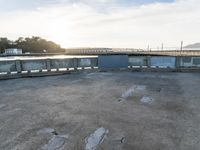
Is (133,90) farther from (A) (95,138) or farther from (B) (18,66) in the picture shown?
(B) (18,66)

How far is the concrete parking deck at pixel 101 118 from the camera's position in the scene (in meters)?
4.82

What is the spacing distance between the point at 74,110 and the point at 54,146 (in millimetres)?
2585

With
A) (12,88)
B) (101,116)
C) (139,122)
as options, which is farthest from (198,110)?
(12,88)

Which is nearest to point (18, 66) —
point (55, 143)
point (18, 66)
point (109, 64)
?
point (18, 66)

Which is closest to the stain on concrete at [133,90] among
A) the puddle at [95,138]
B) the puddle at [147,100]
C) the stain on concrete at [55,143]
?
the puddle at [147,100]

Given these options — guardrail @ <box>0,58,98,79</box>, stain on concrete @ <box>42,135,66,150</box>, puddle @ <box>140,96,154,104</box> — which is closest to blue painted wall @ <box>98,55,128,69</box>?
guardrail @ <box>0,58,98,79</box>

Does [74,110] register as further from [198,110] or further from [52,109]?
[198,110]

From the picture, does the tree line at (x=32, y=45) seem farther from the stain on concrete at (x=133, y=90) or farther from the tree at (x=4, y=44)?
the stain on concrete at (x=133, y=90)

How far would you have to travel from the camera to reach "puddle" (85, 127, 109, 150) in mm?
4641

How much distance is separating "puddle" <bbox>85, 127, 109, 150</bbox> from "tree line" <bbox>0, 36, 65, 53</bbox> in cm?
11727

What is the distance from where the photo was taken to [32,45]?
382 feet

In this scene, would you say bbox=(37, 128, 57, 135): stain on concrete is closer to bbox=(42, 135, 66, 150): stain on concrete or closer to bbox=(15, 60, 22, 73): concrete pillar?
bbox=(42, 135, 66, 150): stain on concrete

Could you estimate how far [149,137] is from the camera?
16.6 feet

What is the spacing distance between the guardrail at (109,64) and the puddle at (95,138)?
10864 mm
